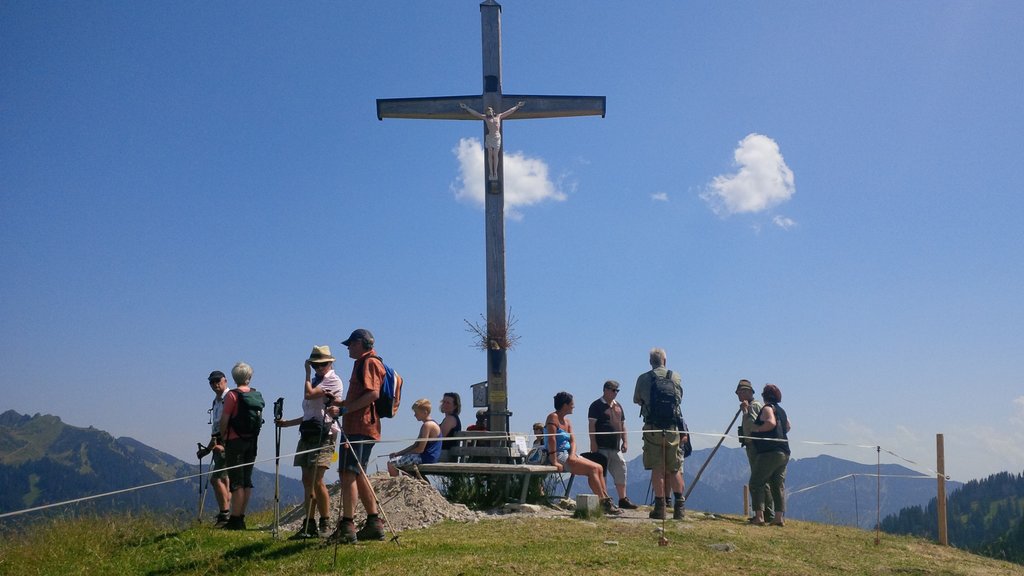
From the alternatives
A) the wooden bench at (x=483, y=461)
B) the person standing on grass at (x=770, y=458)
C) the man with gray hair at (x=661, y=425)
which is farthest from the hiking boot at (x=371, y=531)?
the person standing on grass at (x=770, y=458)

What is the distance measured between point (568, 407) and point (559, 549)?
4.35 m

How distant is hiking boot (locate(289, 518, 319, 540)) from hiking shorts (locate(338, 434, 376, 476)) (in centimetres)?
101

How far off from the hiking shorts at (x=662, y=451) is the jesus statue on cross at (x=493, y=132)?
4938mm

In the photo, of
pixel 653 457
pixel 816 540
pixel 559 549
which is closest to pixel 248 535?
pixel 559 549

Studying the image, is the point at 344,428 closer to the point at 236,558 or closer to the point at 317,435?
the point at 317,435

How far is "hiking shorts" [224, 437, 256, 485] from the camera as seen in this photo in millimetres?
9031

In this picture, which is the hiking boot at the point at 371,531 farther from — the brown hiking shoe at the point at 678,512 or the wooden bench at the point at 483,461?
the brown hiking shoe at the point at 678,512

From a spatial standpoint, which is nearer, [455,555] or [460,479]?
[455,555]

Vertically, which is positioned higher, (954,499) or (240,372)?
(240,372)

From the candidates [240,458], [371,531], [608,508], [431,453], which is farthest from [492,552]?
[608,508]

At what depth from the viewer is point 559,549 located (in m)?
7.17

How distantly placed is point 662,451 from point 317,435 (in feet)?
14.8

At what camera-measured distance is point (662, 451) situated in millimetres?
10117

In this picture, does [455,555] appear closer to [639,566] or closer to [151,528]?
[639,566]
